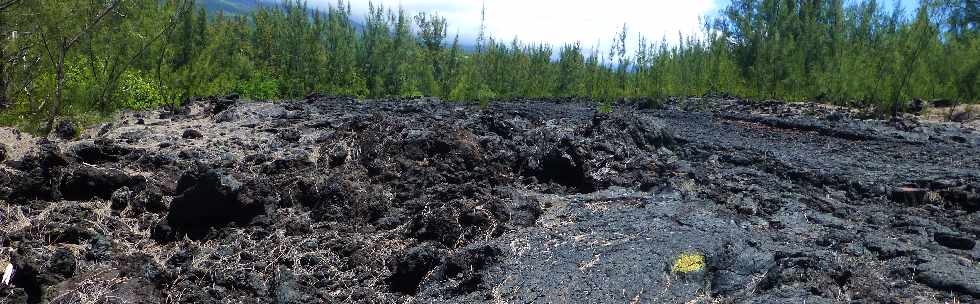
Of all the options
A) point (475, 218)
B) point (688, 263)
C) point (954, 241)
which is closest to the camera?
point (688, 263)

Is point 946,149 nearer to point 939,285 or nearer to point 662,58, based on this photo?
point 939,285

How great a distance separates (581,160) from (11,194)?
4.57 metres

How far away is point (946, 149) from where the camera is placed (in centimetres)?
763

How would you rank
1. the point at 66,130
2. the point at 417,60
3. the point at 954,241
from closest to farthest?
the point at 954,241 < the point at 66,130 < the point at 417,60

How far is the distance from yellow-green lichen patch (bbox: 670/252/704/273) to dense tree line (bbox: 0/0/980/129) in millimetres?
6432

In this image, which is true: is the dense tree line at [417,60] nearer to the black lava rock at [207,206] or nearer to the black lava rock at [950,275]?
the black lava rock at [207,206]

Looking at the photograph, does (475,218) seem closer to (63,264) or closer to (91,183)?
(63,264)

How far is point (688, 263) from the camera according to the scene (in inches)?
134

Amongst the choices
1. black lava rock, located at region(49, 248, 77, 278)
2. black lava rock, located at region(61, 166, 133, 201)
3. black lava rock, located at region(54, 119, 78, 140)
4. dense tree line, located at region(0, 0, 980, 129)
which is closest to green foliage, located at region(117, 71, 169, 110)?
dense tree line, located at region(0, 0, 980, 129)

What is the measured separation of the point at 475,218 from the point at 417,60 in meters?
17.9

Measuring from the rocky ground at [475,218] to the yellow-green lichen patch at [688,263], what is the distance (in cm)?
1

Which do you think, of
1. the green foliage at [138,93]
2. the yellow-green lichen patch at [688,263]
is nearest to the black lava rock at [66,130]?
the green foliage at [138,93]

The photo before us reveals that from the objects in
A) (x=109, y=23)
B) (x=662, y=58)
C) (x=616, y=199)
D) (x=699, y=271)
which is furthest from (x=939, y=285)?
(x=662, y=58)

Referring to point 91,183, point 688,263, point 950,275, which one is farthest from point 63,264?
point 950,275
